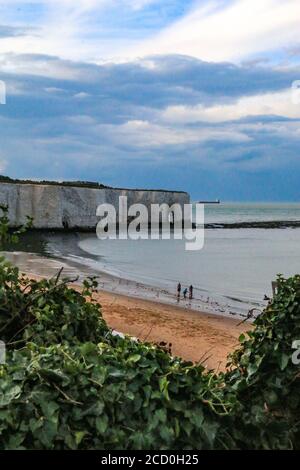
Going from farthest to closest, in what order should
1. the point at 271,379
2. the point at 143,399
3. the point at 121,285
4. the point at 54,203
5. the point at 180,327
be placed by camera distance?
the point at 54,203
the point at 121,285
the point at 180,327
the point at 271,379
the point at 143,399

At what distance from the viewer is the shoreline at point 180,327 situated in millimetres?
12125

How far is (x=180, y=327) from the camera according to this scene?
48.5ft

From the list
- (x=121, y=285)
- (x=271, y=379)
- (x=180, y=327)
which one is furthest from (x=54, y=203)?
(x=271, y=379)

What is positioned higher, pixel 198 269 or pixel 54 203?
pixel 54 203

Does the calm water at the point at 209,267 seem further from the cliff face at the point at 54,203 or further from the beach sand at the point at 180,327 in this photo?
the cliff face at the point at 54,203

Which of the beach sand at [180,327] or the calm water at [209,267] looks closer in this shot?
the beach sand at [180,327]

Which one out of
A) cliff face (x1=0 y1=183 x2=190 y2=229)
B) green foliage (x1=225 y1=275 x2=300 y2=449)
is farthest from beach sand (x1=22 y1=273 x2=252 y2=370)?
cliff face (x1=0 y1=183 x2=190 y2=229)

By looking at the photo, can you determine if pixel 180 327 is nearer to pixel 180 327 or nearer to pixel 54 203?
pixel 180 327

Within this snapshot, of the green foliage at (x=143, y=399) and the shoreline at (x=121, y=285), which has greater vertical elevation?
the green foliage at (x=143, y=399)

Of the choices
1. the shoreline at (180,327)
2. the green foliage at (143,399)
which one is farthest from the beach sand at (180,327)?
the green foliage at (143,399)

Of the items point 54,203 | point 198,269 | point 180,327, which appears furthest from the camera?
point 54,203

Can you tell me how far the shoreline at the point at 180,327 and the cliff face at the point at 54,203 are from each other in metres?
41.1

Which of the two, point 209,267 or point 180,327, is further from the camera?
point 209,267

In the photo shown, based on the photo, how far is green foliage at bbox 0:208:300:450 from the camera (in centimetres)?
238
